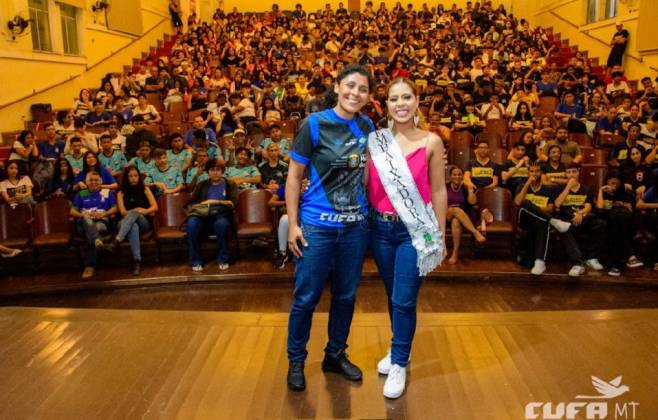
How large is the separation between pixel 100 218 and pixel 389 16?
1142cm

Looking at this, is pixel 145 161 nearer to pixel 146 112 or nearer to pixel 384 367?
pixel 146 112

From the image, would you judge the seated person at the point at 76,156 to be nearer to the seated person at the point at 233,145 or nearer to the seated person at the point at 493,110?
the seated person at the point at 233,145

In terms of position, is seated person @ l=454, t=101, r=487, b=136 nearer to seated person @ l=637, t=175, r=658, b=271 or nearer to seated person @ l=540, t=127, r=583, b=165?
seated person @ l=540, t=127, r=583, b=165

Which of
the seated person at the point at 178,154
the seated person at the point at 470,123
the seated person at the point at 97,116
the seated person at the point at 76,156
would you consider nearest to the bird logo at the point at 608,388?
Result: the seated person at the point at 178,154

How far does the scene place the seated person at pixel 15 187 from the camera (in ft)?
17.0

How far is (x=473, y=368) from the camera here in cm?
239

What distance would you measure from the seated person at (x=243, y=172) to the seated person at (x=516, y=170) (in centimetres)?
256

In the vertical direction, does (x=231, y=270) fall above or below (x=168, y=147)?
below

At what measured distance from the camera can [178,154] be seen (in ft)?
19.4

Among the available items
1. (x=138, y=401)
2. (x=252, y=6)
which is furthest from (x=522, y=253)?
(x=252, y=6)

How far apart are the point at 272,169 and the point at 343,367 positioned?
3394 mm

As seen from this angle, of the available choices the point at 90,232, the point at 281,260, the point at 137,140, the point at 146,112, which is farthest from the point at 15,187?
the point at 146,112

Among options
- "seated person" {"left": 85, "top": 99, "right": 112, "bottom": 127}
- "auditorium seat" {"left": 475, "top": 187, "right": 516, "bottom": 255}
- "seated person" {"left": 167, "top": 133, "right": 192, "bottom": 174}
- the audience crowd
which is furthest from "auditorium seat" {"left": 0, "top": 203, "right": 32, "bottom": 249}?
"auditorium seat" {"left": 475, "top": 187, "right": 516, "bottom": 255}

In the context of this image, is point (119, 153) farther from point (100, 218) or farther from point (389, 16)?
point (389, 16)
